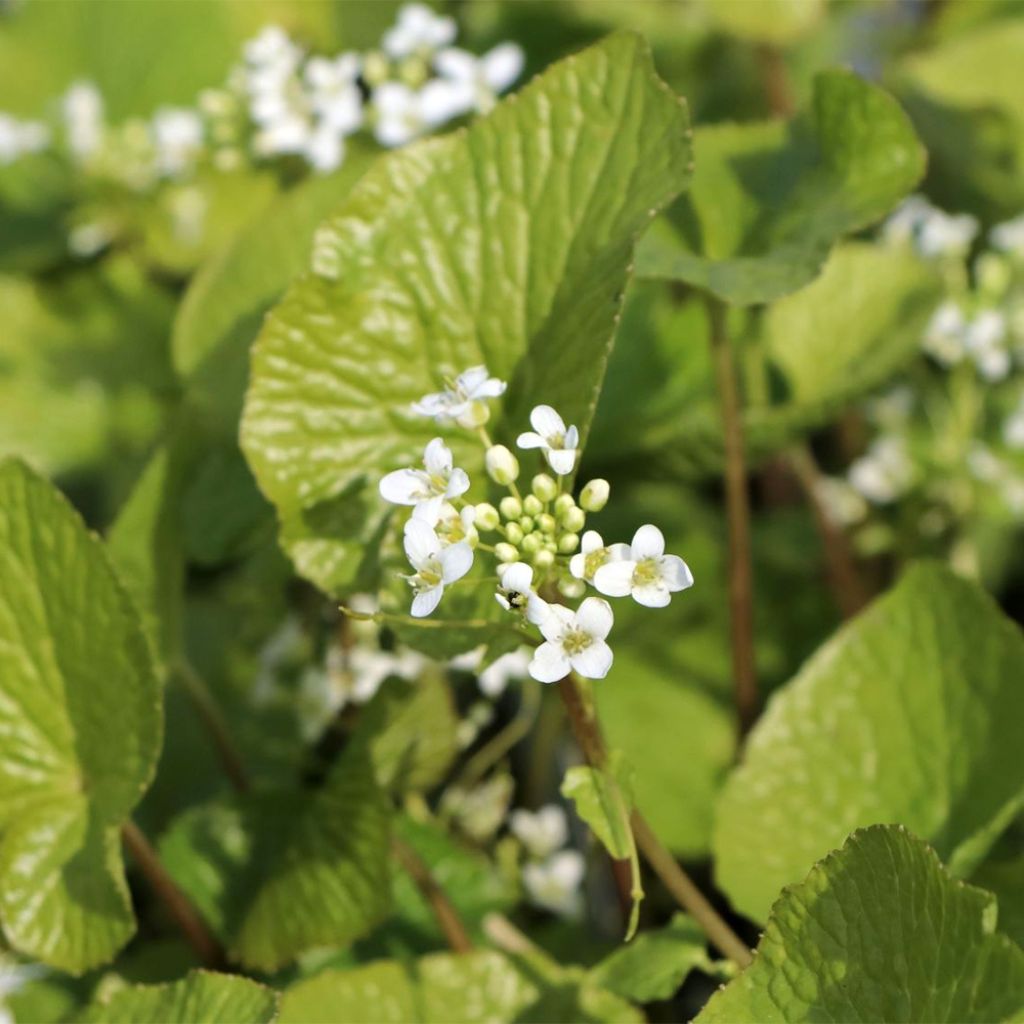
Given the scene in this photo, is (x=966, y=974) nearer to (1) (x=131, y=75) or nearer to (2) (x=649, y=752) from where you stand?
(2) (x=649, y=752)

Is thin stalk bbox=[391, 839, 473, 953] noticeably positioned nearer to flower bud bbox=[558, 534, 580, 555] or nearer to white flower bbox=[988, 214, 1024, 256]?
flower bud bbox=[558, 534, 580, 555]

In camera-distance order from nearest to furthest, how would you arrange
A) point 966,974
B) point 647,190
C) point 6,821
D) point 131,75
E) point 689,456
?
point 966,974
point 647,190
point 6,821
point 689,456
point 131,75

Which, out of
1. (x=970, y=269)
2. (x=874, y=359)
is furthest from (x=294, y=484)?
(x=970, y=269)

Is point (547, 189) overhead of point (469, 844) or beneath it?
overhead

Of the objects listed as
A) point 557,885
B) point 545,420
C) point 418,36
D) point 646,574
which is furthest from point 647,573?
point 418,36

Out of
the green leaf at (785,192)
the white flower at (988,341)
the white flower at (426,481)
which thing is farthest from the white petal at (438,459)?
the white flower at (988,341)

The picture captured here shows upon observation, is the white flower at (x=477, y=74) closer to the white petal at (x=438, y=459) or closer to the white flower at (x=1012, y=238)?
the white flower at (x=1012, y=238)
